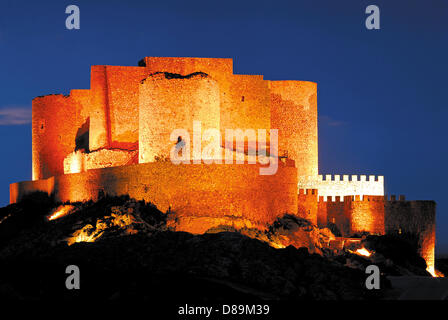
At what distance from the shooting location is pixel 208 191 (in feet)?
89.1

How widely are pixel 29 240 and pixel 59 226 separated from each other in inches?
45.8

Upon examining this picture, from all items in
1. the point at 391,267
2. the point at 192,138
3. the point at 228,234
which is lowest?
the point at 391,267

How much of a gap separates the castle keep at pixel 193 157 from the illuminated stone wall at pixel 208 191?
0.11 ft

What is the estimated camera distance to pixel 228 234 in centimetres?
2233

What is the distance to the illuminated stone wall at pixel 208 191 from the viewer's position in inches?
1064

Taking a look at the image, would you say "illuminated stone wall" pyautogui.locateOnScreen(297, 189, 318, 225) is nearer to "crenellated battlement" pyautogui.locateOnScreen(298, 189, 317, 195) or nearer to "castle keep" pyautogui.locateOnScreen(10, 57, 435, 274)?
"castle keep" pyautogui.locateOnScreen(10, 57, 435, 274)

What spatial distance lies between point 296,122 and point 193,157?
7.62 metres

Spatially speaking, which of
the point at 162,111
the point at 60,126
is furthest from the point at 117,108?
the point at 60,126

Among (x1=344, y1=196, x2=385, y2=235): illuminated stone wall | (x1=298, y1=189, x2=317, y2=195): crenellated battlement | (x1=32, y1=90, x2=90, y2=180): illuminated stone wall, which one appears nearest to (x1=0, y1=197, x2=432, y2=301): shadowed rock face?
(x1=298, y1=189, x2=317, y2=195): crenellated battlement

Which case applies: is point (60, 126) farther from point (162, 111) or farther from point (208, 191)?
point (208, 191)

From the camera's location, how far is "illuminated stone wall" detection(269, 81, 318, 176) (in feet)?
116
